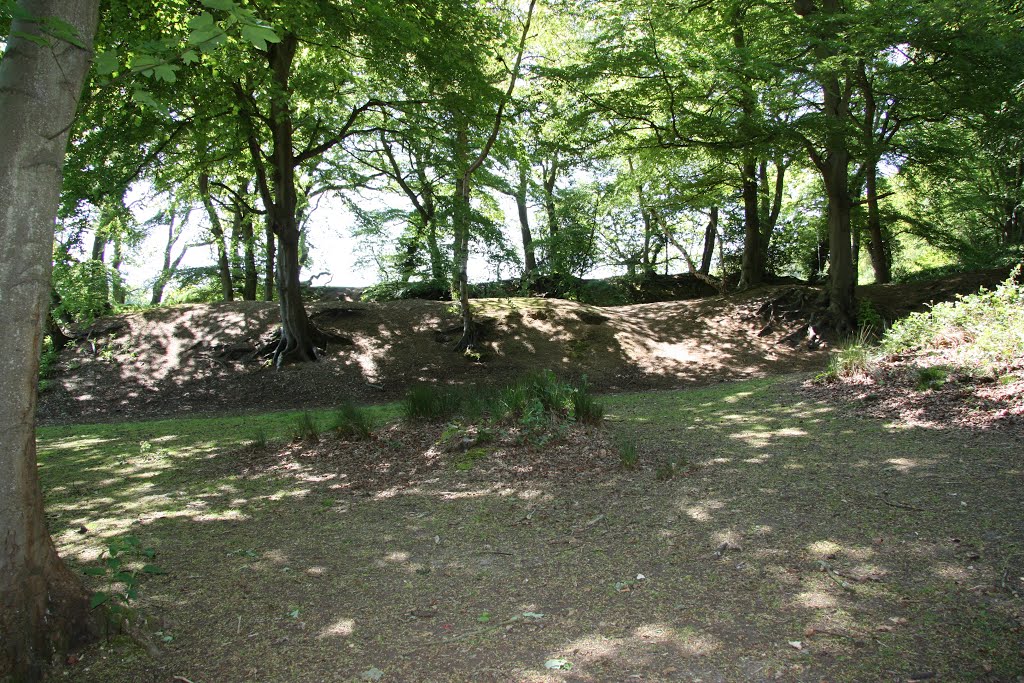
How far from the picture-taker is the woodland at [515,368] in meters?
2.80

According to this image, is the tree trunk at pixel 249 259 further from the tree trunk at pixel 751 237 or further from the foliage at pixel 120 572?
the foliage at pixel 120 572

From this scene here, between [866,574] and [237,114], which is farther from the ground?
[237,114]

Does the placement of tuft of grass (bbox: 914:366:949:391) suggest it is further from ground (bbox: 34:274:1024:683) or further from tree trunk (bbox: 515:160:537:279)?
tree trunk (bbox: 515:160:537:279)

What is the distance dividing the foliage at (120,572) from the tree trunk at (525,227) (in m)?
13.7

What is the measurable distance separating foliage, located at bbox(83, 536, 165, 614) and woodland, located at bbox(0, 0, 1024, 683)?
0.06 metres

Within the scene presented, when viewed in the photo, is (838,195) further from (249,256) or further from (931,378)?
(249,256)

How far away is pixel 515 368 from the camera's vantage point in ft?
44.3

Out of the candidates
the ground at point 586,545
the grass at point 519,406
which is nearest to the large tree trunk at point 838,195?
the ground at point 586,545

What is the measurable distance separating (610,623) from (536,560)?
89cm

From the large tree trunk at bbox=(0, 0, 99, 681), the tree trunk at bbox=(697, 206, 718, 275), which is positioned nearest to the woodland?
the large tree trunk at bbox=(0, 0, 99, 681)

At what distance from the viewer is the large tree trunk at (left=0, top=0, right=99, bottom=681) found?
2559 millimetres

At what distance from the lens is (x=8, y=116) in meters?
2.57

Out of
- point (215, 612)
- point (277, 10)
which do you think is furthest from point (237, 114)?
point (215, 612)

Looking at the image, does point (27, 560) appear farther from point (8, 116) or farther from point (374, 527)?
point (374, 527)
